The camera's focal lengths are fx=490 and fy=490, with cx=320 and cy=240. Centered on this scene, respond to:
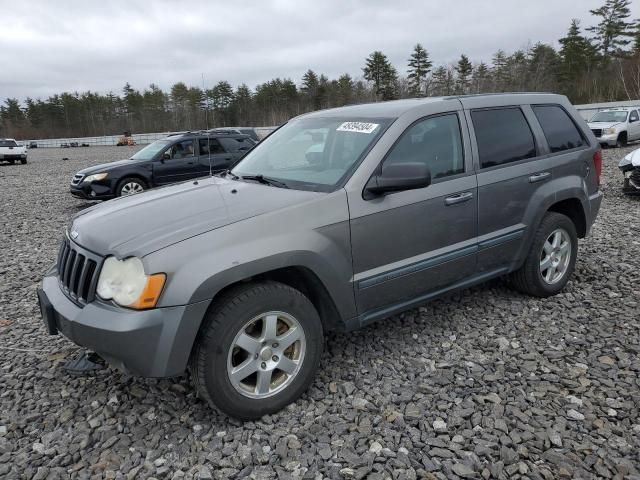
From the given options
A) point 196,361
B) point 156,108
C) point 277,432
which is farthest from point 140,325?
point 156,108

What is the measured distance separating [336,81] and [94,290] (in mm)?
73953

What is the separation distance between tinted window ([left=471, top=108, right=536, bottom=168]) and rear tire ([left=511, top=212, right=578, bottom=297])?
0.66 meters

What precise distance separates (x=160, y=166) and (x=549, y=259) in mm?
9053

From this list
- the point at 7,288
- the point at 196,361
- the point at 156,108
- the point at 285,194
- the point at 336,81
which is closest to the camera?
the point at 196,361

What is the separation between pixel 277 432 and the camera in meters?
2.74

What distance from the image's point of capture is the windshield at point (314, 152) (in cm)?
322

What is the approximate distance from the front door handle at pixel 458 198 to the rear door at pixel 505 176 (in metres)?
0.14

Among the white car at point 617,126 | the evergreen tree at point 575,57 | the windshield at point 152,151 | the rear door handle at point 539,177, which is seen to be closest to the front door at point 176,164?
the windshield at point 152,151

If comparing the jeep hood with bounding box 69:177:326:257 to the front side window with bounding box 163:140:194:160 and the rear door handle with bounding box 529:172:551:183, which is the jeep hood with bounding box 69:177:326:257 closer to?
the rear door handle with bounding box 529:172:551:183

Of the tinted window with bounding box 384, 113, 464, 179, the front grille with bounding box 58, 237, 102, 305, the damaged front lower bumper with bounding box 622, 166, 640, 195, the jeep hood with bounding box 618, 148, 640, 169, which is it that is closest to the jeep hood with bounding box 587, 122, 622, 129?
the jeep hood with bounding box 618, 148, 640, 169

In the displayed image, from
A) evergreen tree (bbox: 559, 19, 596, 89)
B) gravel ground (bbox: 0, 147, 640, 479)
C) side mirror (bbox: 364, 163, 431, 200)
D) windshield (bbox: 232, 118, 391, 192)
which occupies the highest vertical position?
evergreen tree (bbox: 559, 19, 596, 89)

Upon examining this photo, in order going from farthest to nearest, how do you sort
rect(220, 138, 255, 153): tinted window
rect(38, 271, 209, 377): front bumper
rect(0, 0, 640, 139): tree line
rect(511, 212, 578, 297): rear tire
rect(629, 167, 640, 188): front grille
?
rect(0, 0, 640, 139): tree line < rect(220, 138, 255, 153): tinted window < rect(629, 167, 640, 188): front grille < rect(511, 212, 578, 297): rear tire < rect(38, 271, 209, 377): front bumper

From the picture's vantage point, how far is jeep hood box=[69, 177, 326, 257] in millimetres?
2594

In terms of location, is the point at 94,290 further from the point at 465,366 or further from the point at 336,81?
the point at 336,81
